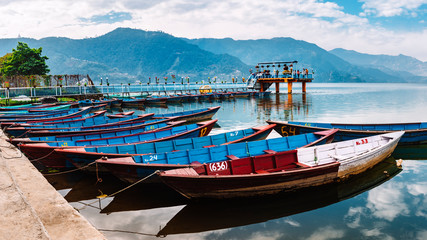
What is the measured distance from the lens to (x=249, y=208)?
34.9 feet

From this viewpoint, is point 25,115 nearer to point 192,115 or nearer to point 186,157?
point 192,115

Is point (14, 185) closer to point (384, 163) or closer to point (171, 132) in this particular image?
point (171, 132)

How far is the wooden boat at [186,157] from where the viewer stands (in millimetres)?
11062

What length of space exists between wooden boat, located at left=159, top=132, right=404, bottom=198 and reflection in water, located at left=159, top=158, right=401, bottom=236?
39cm

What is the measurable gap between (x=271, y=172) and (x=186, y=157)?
3.57 m

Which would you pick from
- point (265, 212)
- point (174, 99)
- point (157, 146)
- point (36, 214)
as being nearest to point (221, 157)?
point (265, 212)

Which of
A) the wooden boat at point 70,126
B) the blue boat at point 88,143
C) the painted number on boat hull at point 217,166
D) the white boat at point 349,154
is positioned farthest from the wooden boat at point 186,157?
the wooden boat at point 70,126

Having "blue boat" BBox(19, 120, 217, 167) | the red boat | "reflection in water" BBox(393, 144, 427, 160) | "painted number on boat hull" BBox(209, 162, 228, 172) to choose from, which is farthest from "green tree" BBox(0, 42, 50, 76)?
"reflection in water" BBox(393, 144, 427, 160)

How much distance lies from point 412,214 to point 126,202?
10873 mm

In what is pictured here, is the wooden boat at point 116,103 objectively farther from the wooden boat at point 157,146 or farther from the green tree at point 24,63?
the wooden boat at point 157,146

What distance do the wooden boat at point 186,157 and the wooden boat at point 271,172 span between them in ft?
3.56

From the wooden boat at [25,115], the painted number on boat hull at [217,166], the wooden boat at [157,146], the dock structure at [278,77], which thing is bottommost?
the painted number on boat hull at [217,166]

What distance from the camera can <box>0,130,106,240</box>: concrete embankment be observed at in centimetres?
587

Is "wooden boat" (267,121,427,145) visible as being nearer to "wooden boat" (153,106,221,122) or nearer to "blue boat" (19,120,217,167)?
"blue boat" (19,120,217,167)
